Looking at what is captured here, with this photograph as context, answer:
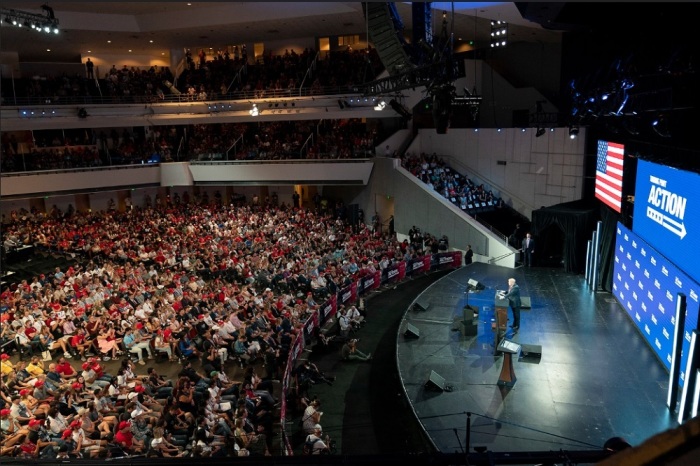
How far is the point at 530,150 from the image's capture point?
2012 cm

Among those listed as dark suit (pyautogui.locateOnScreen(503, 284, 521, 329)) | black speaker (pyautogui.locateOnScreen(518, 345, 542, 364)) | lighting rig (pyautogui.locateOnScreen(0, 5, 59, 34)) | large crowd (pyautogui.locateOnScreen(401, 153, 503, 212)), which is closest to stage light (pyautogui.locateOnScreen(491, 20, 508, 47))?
large crowd (pyautogui.locateOnScreen(401, 153, 503, 212))

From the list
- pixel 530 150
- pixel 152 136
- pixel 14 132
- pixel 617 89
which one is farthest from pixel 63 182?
pixel 617 89

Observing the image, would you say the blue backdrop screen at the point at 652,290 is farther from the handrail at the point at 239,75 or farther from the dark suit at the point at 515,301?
the handrail at the point at 239,75

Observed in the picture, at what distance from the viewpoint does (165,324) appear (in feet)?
41.0

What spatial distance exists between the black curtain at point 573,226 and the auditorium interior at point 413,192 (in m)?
0.09

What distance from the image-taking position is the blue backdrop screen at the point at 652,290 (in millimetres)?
8242

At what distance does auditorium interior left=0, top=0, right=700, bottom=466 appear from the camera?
27.6ft

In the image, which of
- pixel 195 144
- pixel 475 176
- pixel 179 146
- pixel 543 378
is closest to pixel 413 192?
pixel 475 176

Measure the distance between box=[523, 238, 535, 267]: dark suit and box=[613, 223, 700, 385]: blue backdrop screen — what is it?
4.07 m

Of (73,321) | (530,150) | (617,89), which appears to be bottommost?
(73,321)

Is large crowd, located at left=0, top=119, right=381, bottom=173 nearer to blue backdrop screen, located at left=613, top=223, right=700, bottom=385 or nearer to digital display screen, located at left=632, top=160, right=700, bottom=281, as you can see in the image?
blue backdrop screen, located at left=613, top=223, right=700, bottom=385

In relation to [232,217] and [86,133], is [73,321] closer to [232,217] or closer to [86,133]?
[232,217]

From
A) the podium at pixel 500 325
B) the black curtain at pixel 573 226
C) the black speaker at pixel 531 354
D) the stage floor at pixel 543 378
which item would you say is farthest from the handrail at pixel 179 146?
the black speaker at pixel 531 354

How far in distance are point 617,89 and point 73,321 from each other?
14.5 meters
